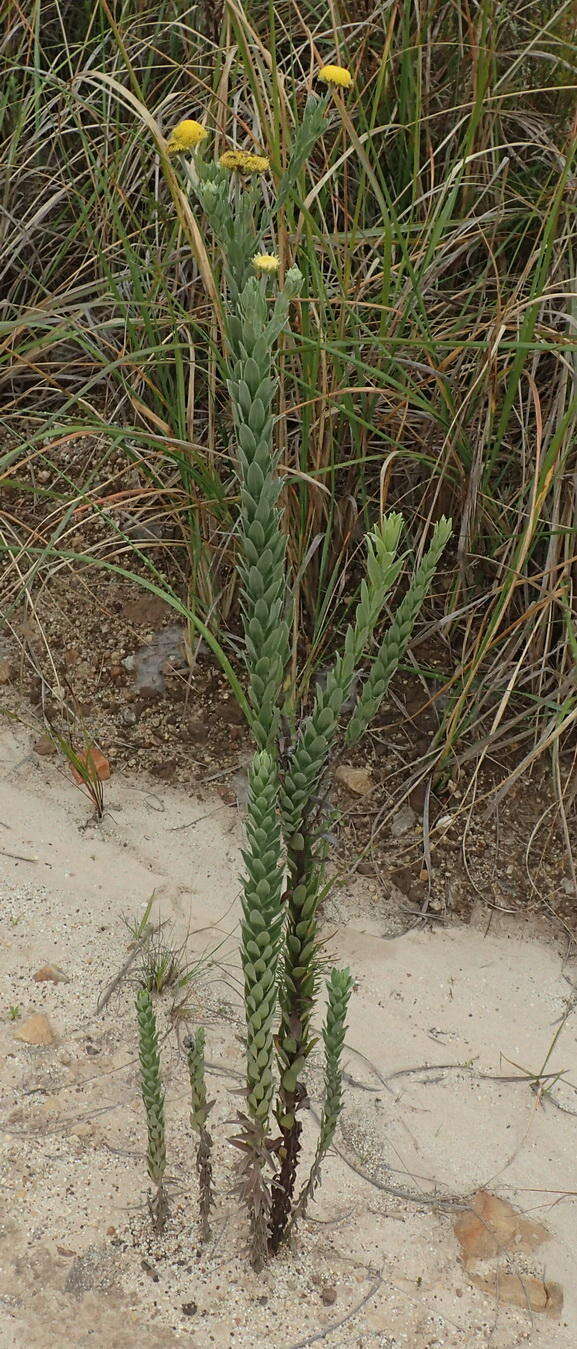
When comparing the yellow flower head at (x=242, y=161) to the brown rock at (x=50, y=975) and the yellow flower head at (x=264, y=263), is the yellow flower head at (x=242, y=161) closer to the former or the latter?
the yellow flower head at (x=264, y=263)

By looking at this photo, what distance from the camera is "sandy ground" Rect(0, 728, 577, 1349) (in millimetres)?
1655

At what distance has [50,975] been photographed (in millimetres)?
2057

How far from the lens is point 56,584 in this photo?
2.66m

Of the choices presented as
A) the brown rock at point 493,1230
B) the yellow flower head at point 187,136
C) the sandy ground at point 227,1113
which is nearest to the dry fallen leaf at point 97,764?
the sandy ground at point 227,1113

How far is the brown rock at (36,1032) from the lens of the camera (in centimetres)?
195

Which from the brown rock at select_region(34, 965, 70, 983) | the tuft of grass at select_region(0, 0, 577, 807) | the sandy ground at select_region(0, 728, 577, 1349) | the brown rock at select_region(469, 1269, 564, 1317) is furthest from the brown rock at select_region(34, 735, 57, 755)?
the brown rock at select_region(469, 1269, 564, 1317)

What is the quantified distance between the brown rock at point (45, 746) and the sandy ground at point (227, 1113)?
26 millimetres

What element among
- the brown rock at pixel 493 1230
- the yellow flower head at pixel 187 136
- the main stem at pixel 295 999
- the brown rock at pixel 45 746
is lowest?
the brown rock at pixel 493 1230

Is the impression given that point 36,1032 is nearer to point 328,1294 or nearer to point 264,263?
point 328,1294

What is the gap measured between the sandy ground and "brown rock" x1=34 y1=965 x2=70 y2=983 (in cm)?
1

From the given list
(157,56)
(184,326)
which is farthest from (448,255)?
(157,56)

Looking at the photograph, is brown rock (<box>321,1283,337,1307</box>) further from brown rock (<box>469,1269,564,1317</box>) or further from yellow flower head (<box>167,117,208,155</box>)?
yellow flower head (<box>167,117,208,155</box>)

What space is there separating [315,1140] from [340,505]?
4.07 ft

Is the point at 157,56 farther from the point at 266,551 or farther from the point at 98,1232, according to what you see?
the point at 98,1232
